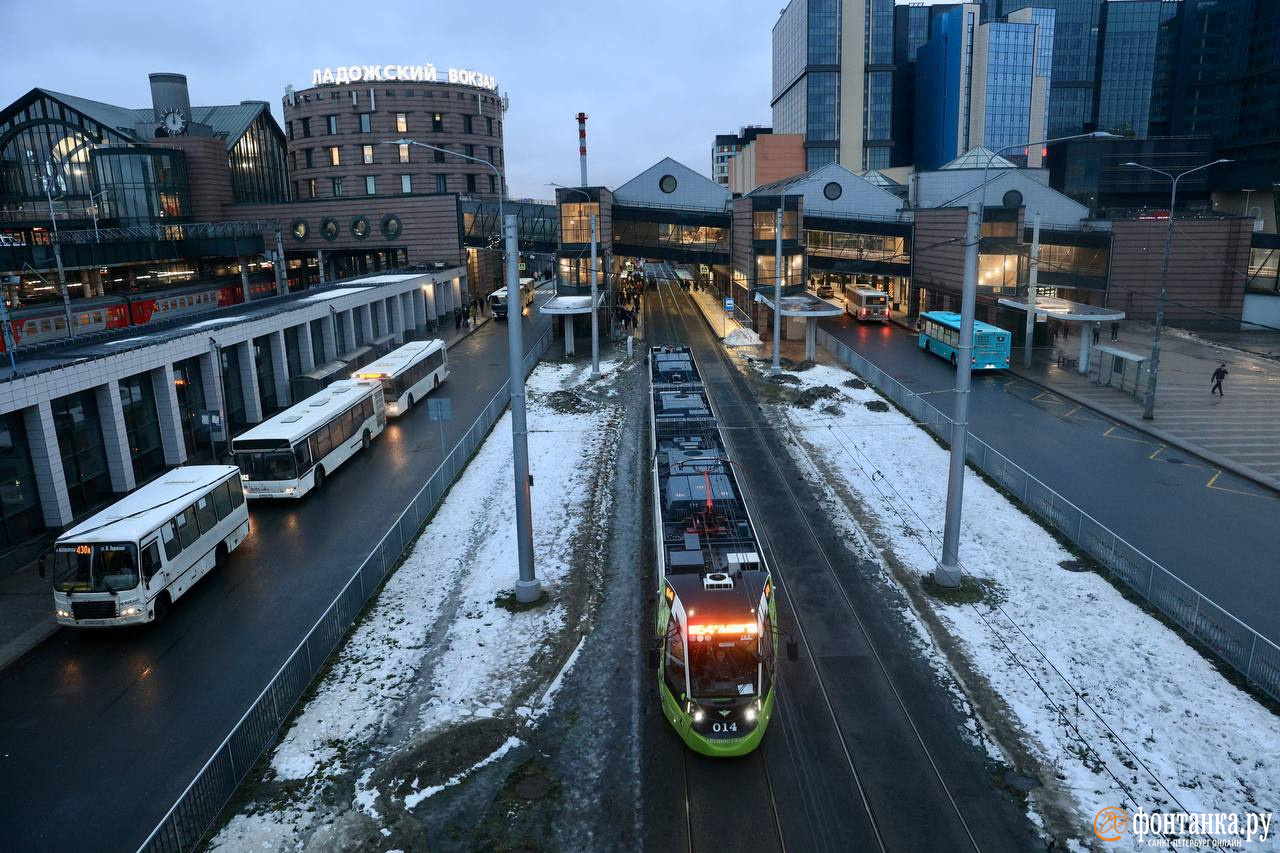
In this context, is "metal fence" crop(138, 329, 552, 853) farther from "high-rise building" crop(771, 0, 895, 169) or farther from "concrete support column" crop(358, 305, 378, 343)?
"high-rise building" crop(771, 0, 895, 169)

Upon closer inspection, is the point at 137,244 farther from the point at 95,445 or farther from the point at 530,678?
the point at 530,678

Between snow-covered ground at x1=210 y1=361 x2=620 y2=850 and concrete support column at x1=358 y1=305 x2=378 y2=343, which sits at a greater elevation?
concrete support column at x1=358 y1=305 x2=378 y2=343

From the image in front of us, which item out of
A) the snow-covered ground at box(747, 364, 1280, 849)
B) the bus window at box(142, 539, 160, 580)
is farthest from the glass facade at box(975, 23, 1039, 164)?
the bus window at box(142, 539, 160, 580)

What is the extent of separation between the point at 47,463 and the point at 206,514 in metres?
6.77

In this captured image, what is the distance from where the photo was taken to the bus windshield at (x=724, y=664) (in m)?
13.7

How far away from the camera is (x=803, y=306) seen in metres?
53.2

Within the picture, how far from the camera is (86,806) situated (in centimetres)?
1325

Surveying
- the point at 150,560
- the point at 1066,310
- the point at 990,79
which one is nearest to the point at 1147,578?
the point at 150,560

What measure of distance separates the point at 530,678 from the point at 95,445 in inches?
779

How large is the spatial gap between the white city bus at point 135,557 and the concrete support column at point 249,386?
16234 millimetres

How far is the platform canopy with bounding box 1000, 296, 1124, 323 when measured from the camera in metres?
45.6

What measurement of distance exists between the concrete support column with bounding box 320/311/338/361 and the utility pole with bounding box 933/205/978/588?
37755mm

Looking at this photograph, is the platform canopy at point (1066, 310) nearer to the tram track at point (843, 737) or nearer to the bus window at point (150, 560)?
the tram track at point (843, 737)

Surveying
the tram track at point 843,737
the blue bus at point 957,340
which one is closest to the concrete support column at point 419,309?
the blue bus at point 957,340
